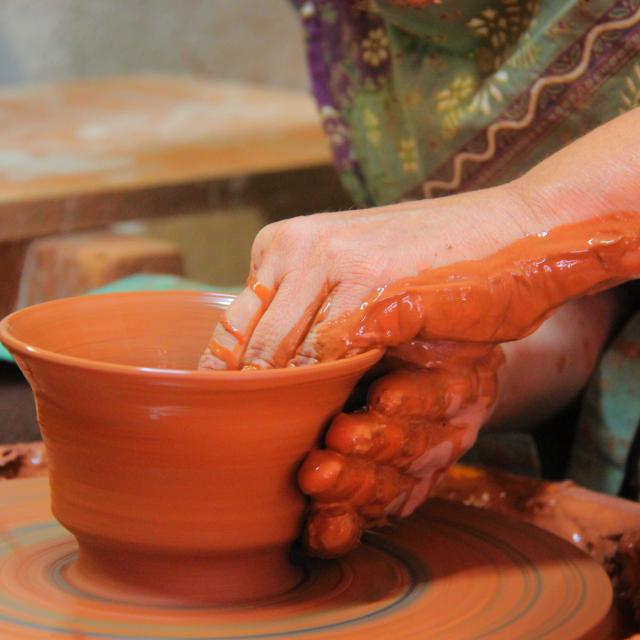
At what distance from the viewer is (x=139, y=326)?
3.14ft

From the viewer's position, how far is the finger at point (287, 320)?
830mm

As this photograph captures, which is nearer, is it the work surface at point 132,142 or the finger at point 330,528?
the finger at point 330,528

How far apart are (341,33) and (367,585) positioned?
86 centimetres

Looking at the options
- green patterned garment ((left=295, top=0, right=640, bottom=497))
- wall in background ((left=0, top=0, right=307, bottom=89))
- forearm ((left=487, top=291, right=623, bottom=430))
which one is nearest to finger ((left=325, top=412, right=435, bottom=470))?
forearm ((left=487, top=291, right=623, bottom=430))

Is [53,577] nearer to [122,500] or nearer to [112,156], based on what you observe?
[122,500]

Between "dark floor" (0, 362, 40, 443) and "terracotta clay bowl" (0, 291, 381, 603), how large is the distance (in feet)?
1.56

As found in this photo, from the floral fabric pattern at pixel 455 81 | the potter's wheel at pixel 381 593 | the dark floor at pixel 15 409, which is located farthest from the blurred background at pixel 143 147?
the potter's wheel at pixel 381 593

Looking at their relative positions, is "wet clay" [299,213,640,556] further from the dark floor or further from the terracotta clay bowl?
the dark floor

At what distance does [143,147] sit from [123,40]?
2036mm

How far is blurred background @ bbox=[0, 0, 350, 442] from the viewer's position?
196 cm

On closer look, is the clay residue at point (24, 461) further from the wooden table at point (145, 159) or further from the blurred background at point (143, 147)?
the wooden table at point (145, 159)

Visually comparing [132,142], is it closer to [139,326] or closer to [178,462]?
[139,326]

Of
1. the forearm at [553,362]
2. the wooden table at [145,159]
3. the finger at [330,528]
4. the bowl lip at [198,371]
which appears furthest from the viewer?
the wooden table at [145,159]

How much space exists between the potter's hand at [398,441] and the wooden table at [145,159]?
1275mm
